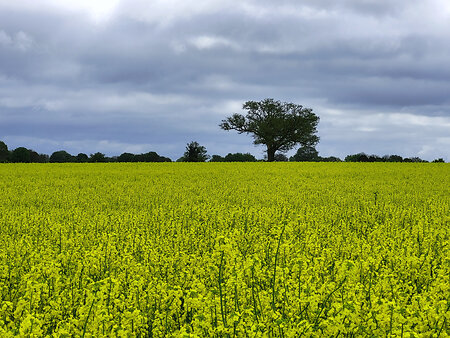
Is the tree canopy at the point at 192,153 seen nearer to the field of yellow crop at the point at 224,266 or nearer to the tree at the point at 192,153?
the tree at the point at 192,153

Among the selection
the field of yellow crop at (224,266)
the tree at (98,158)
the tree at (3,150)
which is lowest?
the field of yellow crop at (224,266)

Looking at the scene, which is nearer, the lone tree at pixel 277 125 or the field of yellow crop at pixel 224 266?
the field of yellow crop at pixel 224 266

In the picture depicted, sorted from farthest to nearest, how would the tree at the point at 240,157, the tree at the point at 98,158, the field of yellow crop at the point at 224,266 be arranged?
the tree at the point at 240,157
the tree at the point at 98,158
the field of yellow crop at the point at 224,266

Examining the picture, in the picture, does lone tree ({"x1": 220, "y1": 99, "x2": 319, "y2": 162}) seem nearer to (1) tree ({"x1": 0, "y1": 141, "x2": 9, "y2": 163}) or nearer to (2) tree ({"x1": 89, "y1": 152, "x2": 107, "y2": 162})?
(2) tree ({"x1": 89, "y1": 152, "x2": 107, "y2": 162})

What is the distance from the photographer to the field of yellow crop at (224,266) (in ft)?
10.6

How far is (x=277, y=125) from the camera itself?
58594mm

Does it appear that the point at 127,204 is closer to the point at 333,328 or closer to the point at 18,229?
the point at 18,229

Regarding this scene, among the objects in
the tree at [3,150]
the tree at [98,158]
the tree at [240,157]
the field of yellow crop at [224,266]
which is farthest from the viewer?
the tree at [3,150]

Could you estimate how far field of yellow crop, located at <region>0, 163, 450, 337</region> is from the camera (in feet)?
10.6

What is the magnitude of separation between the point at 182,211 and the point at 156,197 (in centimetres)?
355

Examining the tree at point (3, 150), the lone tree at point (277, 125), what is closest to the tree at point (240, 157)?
the lone tree at point (277, 125)


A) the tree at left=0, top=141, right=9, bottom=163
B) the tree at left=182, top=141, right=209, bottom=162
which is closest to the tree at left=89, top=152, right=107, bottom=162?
the tree at left=182, top=141, right=209, bottom=162

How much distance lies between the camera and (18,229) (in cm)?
934

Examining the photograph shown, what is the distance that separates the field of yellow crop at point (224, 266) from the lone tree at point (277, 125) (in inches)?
1635
